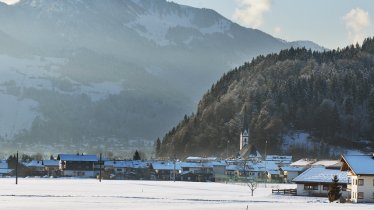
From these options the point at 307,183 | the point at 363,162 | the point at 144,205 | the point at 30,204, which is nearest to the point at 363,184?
the point at 363,162

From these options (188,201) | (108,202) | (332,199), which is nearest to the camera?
(108,202)

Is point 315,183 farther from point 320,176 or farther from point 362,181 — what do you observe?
point 362,181

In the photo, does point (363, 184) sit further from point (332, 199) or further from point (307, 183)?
point (307, 183)

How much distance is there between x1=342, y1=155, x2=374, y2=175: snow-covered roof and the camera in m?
95.1

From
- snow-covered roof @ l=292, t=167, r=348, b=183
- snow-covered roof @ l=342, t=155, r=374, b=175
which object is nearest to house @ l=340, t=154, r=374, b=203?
snow-covered roof @ l=342, t=155, r=374, b=175

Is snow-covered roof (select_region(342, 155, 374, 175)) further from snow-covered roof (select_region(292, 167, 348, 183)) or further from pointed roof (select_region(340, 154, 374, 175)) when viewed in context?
snow-covered roof (select_region(292, 167, 348, 183))

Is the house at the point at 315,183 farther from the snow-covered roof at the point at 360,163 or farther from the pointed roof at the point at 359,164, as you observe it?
the snow-covered roof at the point at 360,163

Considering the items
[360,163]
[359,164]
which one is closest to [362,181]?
[359,164]

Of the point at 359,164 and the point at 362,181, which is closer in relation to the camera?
the point at 362,181

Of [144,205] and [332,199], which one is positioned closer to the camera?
[144,205]

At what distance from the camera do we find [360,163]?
97312mm

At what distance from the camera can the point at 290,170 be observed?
19988cm

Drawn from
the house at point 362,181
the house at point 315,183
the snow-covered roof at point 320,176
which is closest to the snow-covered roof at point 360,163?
the house at point 362,181

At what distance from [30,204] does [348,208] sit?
108 feet
